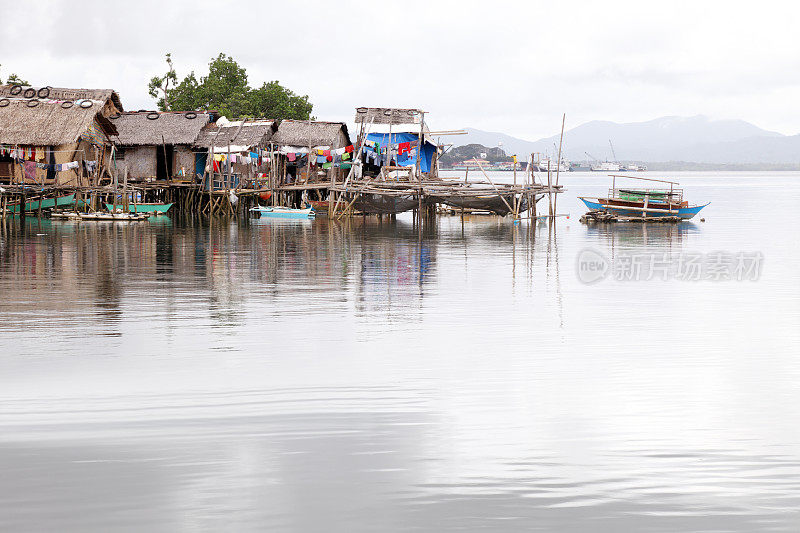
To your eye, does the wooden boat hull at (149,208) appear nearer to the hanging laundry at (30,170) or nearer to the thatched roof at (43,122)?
the hanging laundry at (30,170)

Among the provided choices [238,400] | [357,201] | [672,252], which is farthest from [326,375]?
[357,201]

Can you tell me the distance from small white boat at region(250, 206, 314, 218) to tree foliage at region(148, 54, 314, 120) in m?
18.4

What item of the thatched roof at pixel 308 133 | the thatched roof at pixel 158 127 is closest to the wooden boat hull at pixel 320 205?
the thatched roof at pixel 308 133

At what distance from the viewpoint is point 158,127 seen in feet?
141

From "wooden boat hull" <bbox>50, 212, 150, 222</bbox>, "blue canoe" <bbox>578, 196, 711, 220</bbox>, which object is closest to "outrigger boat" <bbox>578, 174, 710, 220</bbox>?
"blue canoe" <bbox>578, 196, 711, 220</bbox>

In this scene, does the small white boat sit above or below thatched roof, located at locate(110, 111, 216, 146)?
below

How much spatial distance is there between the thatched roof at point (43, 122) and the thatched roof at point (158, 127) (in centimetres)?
375

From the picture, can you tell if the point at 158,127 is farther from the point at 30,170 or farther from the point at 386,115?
the point at 386,115

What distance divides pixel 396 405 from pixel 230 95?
5369cm

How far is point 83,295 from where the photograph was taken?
14.4 meters

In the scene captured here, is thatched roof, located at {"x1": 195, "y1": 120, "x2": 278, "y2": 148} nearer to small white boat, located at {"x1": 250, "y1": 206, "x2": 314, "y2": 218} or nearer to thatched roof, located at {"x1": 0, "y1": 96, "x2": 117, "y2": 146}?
small white boat, located at {"x1": 250, "y1": 206, "x2": 314, "y2": 218}

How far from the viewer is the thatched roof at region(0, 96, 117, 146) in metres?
36.8

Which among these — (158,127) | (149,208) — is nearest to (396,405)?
(149,208)

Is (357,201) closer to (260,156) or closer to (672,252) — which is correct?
(260,156)
